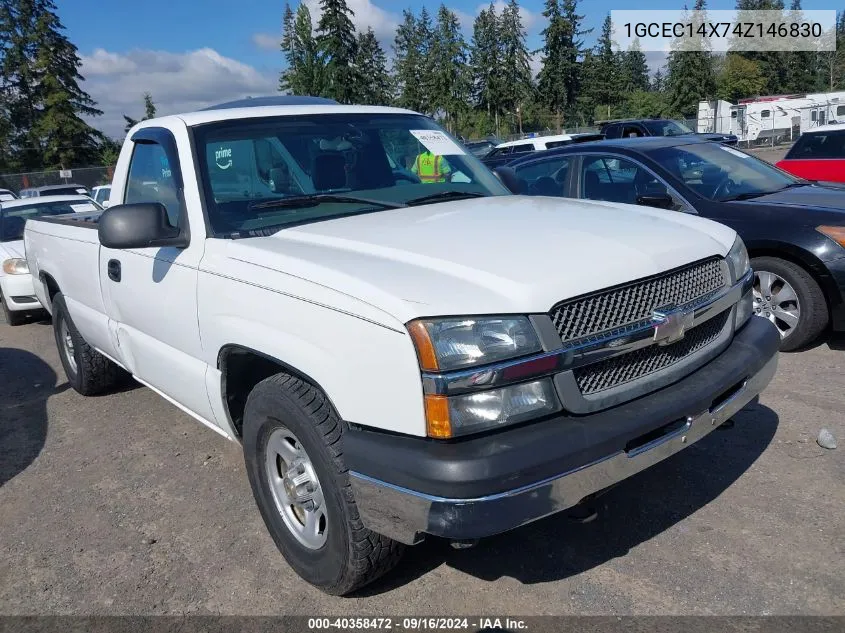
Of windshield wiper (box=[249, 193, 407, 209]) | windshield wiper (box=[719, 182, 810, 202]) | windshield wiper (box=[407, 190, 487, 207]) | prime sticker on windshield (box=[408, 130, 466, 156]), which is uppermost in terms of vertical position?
prime sticker on windshield (box=[408, 130, 466, 156])

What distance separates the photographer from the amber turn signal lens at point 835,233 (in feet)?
16.7

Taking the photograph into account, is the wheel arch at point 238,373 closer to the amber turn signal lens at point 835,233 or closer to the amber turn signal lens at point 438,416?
the amber turn signal lens at point 438,416

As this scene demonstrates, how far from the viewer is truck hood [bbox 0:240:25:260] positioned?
915 centimetres

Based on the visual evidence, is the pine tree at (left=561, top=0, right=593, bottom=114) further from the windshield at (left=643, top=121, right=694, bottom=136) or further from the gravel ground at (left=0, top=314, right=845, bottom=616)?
the gravel ground at (left=0, top=314, right=845, bottom=616)

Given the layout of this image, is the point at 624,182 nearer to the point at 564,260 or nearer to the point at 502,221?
the point at 502,221

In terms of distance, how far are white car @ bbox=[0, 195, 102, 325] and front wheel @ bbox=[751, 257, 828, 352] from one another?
8.16 meters

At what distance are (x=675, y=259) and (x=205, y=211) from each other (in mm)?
2063

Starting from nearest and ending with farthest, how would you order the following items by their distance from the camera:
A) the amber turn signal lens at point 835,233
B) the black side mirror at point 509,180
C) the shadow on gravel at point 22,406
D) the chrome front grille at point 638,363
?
1. the chrome front grille at point 638,363
2. the black side mirror at point 509,180
3. the shadow on gravel at point 22,406
4. the amber turn signal lens at point 835,233

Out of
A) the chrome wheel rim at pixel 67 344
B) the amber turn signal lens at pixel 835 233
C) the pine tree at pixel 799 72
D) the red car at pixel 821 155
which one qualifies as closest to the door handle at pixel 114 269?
the chrome wheel rim at pixel 67 344

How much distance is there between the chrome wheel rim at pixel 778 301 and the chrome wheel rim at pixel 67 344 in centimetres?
544

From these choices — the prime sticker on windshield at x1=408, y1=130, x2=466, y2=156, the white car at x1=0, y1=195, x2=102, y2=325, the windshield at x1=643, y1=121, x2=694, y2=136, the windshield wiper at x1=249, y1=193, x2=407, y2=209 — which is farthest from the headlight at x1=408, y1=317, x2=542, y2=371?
the windshield at x1=643, y1=121, x2=694, y2=136

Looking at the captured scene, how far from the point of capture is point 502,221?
314cm

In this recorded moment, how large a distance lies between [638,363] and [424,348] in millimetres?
871

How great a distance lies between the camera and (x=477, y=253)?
2.65 m
